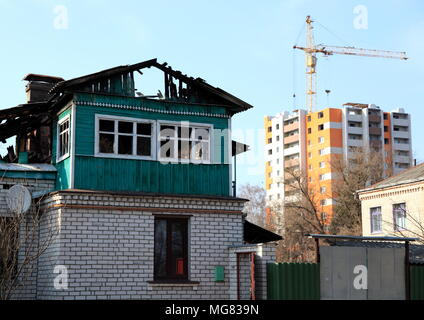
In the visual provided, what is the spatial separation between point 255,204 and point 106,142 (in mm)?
66260

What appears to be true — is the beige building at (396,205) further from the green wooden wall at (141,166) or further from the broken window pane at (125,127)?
the broken window pane at (125,127)

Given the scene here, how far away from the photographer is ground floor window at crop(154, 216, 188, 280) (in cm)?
1850

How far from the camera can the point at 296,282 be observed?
16.8m

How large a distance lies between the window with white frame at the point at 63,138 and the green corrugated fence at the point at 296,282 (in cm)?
660

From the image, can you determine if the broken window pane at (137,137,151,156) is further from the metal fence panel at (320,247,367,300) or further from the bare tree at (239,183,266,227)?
the bare tree at (239,183,266,227)

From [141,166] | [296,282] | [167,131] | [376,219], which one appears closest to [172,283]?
[141,166]

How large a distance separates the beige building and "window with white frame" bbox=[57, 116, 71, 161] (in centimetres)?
1824

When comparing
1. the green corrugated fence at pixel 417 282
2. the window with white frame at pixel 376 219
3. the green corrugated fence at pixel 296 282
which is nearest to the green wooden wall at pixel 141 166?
the green corrugated fence at pixel 296 282

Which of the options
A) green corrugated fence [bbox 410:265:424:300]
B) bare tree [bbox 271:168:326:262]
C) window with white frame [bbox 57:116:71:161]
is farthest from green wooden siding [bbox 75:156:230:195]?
bare tree [bbox 271:168:326:262]

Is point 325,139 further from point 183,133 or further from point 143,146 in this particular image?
point 143,146

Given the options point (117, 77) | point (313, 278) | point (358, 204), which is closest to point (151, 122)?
point (117, 77)

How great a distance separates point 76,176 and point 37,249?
250 cm

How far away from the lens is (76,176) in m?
18.0

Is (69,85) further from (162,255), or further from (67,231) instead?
(162,255)
